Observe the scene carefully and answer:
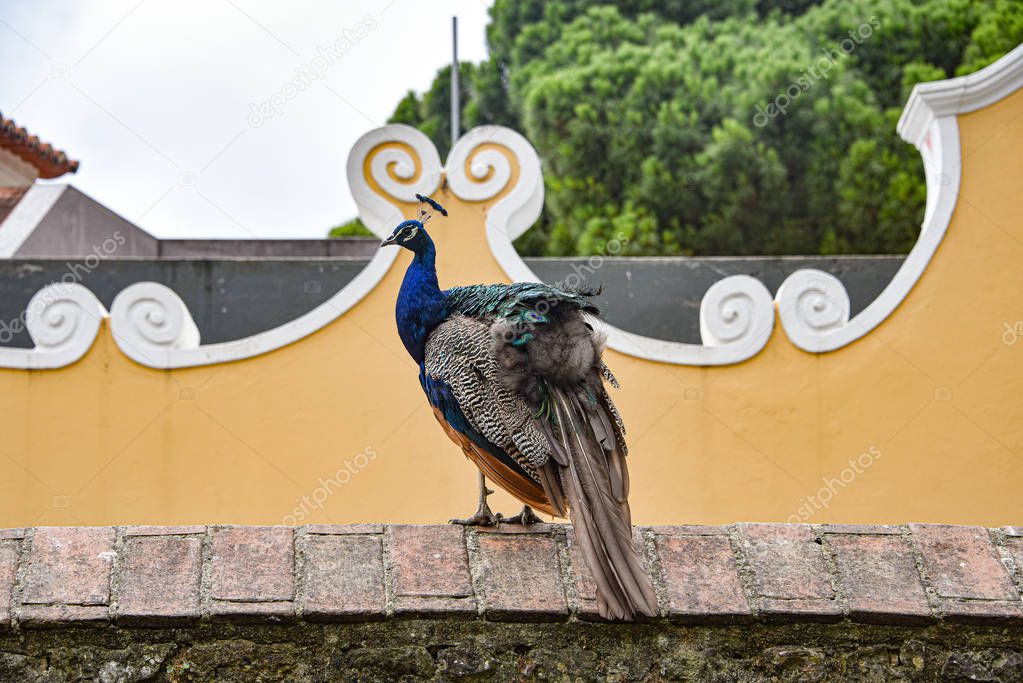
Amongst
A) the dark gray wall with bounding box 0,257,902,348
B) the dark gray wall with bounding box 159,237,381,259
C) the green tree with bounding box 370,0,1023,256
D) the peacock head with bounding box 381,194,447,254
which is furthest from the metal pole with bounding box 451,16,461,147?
the peacock head with bounding box 381,194,447,254

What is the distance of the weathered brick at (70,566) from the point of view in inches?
91.6

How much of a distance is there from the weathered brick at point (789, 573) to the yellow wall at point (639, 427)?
3.41m

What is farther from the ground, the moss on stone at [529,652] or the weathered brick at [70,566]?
the weathered brick at [70,566]

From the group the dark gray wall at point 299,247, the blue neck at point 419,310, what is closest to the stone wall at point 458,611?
the blue neck at point 419,310

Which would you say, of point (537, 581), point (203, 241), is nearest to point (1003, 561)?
point (537, 581)

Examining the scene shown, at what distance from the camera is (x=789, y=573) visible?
2.46 meters

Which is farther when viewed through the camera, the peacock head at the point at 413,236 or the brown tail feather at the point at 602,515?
the peacock head at the point at 413,236

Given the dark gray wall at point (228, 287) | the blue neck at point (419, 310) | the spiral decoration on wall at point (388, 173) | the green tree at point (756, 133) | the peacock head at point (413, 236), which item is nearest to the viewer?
the blue neck at point (419, 310)

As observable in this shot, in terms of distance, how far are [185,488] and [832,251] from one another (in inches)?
358

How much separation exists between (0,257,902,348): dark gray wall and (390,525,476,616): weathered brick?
4.37 metres

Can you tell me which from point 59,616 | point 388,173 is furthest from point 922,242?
point 59,616

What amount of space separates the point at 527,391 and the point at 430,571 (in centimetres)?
99

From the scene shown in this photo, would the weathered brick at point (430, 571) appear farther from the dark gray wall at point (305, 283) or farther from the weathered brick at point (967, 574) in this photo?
the dark gray wall at point (305, 283)

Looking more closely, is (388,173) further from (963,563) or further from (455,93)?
(455,93)
